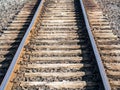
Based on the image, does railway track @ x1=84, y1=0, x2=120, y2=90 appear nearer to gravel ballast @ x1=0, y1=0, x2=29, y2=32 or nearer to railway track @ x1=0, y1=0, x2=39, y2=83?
railway track @ x1=0, y1=0, x2=39, y2=83

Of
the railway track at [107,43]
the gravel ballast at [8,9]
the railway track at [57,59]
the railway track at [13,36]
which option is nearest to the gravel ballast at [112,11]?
the railway track at [107,43]

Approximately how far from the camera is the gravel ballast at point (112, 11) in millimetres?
8603

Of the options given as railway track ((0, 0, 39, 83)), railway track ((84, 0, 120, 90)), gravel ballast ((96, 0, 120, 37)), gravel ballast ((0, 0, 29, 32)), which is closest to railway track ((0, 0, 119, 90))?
railway track ((84, 0, 120, 90))

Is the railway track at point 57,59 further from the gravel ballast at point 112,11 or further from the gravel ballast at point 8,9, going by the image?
the gravel ballast at point 8,9

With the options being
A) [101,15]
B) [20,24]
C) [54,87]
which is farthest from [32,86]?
[101,15]

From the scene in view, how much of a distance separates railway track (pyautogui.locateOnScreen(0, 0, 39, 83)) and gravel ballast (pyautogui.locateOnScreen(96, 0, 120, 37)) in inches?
106

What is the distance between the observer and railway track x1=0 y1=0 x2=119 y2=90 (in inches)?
210

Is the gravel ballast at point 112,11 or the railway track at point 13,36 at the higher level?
the railway track at point 13,36

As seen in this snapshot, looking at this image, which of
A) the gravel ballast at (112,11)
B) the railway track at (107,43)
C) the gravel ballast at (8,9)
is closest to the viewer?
the railway track at (107,43)

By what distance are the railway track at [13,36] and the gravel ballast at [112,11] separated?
2694 mm

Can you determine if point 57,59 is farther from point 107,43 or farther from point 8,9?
point 8,9

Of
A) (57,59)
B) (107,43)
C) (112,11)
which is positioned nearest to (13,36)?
(57,59)

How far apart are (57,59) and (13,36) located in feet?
6.83

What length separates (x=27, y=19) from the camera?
941 cm
